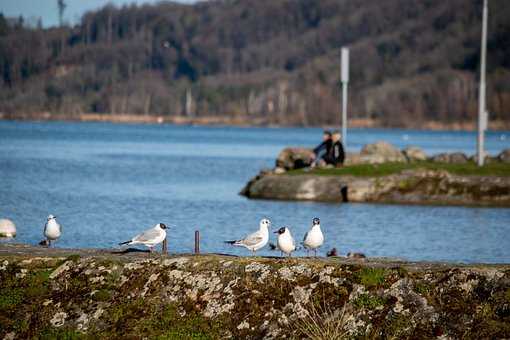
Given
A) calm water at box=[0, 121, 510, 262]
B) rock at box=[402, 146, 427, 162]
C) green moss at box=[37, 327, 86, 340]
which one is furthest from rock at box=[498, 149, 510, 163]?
green moss at box=[37, 327, 86, 340]

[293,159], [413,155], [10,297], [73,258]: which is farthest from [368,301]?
[413,155]

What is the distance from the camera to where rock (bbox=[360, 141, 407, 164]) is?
45412 millimetres

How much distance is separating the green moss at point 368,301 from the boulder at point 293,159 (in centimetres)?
2988

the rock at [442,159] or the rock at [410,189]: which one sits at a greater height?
the rock at [442,159]

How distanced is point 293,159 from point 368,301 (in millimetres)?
30659

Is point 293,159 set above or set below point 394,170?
above

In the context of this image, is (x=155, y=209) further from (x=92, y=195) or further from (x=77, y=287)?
(x=77, y=287)

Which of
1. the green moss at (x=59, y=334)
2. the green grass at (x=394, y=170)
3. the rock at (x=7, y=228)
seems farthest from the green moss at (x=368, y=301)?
the green grass at (x=394, y=170)

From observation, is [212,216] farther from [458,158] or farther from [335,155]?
[458,158]

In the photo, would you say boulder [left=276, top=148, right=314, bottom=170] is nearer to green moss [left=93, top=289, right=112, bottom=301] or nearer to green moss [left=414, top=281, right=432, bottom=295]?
green moss [left=93, top=289, right=112, bottom=301]

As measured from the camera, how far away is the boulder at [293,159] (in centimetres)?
4528

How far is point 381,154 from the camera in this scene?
46.9 metres

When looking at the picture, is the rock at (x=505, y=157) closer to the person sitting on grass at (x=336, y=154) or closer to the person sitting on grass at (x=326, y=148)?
the person sitting on grass at (x=336, y=154)

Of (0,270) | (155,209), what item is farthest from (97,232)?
(0,270)
